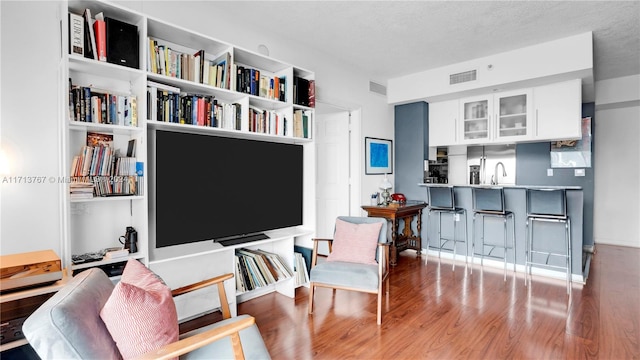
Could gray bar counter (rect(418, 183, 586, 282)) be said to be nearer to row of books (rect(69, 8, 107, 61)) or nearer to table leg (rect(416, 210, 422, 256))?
table leg (rect(416, 210, 422, 256))

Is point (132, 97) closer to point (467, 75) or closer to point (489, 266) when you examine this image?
point (467, 75)

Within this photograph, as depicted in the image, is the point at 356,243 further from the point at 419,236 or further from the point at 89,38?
the point at 89,38

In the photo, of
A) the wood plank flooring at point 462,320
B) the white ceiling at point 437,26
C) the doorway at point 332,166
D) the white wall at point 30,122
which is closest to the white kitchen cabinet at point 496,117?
the white ceiling at point 437,26

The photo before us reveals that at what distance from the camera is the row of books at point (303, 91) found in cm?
330

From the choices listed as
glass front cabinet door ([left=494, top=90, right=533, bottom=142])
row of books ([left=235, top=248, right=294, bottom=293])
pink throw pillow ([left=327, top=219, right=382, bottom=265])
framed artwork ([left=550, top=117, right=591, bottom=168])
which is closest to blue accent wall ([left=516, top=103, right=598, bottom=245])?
framed artwork ([left=550, top=117, right=591, bottom=168])

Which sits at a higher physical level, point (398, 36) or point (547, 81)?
point (398, 36)

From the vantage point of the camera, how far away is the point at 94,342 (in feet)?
3.91

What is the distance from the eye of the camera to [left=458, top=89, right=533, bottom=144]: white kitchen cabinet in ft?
13.9

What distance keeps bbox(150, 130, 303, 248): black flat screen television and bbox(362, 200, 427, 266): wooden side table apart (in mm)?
1482

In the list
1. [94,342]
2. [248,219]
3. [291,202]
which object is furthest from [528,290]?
[94,342]

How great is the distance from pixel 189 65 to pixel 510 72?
12.1 ft

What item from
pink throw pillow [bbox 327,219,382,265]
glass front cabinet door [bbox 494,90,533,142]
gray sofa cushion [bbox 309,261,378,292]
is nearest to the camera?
gray sofa cushion [bbox 309,261,378,292]

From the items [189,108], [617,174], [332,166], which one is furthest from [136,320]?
[617,174]

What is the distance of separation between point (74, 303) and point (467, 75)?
4655mm
